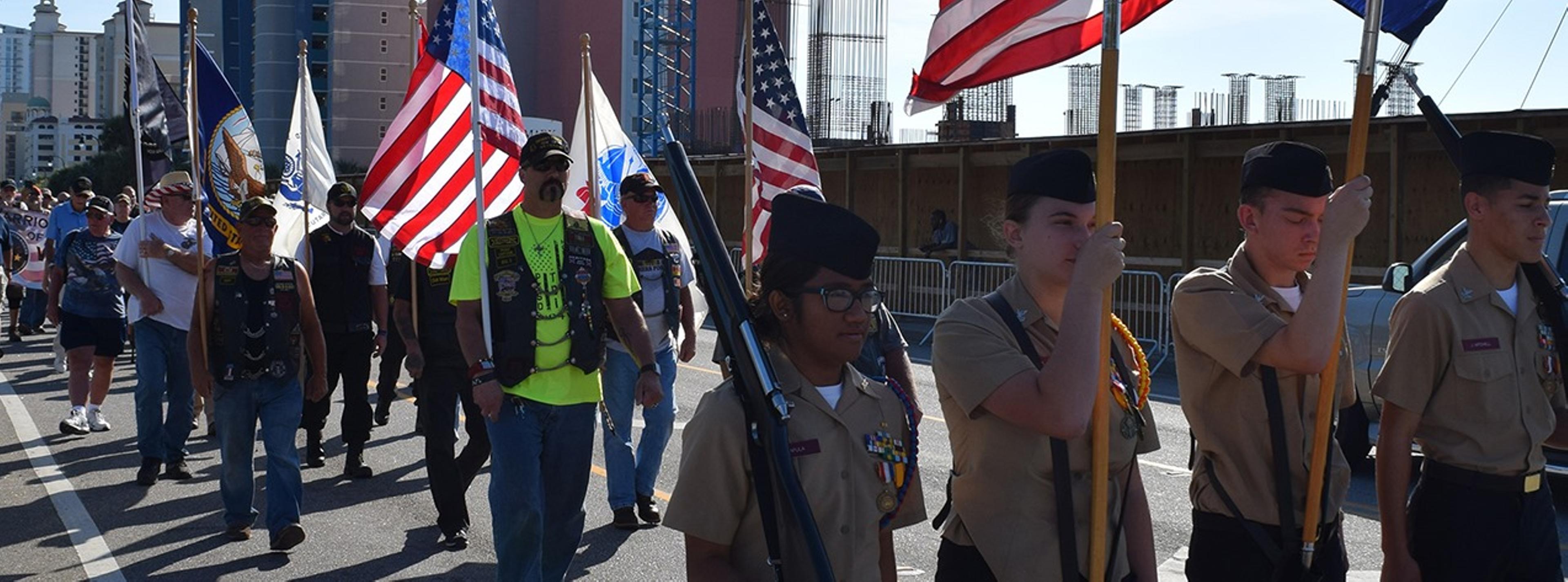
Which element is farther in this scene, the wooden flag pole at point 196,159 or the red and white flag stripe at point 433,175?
the wooden flag pole at point 196,159

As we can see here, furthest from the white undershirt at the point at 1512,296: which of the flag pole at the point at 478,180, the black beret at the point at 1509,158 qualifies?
the flag pole at the point at 478,180

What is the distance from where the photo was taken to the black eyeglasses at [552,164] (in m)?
6.08

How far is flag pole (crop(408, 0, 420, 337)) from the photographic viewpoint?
8.84 meters

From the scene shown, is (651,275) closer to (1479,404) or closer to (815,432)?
(1479,404)

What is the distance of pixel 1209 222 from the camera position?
22.5m

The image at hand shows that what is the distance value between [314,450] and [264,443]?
270cm

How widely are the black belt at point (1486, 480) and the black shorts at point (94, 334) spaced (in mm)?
10184

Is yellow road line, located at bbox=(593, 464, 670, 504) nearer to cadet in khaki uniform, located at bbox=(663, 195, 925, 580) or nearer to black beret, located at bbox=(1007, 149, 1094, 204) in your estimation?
black beret, located at bbox=(1007, 149, 1094, 204)

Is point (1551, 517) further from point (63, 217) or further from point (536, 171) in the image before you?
point (63, 217)

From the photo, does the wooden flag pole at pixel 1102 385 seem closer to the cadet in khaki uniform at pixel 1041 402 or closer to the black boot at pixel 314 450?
the cadet in khaki uniform at pixel 1041 402

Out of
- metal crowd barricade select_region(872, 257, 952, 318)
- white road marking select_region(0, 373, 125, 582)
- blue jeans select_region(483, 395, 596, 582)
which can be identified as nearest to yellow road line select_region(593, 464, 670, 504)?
blue jeans select_region(483, 395, 596, 582)

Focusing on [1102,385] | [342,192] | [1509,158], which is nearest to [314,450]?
[342,192]

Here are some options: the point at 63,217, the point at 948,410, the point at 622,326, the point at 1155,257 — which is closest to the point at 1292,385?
the point at 948,410

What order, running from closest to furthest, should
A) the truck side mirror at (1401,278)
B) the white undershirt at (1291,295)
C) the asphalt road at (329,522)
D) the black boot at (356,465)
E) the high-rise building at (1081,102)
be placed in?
the white undershirt at (1291,295) < the asphalt road at (329,522) < the truck side mirror at (1401,278) < the black boot at (356,465) < the high-rise building at (1081,102)
